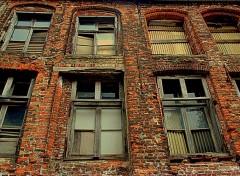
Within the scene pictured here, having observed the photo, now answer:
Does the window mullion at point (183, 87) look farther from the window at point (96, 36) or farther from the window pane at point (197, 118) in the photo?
the window at point (96, 36)

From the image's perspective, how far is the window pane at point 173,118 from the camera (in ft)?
20.9

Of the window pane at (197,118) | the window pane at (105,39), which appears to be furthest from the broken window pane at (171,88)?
the window pane at (105,39)

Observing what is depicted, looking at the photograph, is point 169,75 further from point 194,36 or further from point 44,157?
point 44,157

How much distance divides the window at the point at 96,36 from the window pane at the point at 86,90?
1395mm

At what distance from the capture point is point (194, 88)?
23.9 feet

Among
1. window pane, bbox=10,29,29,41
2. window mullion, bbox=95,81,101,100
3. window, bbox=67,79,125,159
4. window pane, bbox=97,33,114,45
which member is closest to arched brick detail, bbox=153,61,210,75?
window, bbox=67,79,125,159

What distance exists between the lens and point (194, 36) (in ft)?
28.5

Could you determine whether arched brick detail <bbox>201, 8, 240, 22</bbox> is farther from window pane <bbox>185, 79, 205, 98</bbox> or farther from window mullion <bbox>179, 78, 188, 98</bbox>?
window mullion <bbox>179, 78, 188, 98</bbox>

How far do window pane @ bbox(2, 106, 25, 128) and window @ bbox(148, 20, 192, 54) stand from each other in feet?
15.0

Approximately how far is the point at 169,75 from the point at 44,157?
13.5 ft

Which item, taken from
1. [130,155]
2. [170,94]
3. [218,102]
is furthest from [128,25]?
[130,155]

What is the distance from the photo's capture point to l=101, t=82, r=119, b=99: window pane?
7.09m

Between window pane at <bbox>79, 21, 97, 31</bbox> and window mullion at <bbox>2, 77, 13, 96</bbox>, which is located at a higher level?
window pane at <bbox>79, 21, 97, 31</bbox>

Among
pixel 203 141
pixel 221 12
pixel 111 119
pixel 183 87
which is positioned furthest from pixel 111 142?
pixel 221 12
